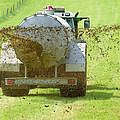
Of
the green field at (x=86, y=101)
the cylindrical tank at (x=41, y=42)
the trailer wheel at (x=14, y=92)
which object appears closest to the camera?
the green field at (x=86, y=101)

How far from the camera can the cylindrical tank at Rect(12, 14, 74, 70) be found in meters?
11.5

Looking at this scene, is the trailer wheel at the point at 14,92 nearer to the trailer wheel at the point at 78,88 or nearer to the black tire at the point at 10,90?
the black tire at the point at 10,90

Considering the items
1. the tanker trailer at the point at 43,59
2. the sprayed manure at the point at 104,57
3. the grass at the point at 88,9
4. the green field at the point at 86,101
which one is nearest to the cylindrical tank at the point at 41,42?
the tanker trailer at the point at 43,59

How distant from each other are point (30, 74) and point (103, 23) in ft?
112

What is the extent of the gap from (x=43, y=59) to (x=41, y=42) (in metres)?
0.52

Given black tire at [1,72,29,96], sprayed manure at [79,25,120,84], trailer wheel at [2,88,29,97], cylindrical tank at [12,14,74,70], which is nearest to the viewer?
cylindrical tank at [12,14,74,70]

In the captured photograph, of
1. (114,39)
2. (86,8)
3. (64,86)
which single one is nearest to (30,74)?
(64,86)

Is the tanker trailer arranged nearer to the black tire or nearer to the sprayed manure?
the black tire

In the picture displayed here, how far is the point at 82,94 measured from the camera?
1249cm

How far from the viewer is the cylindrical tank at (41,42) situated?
11516 millimetres

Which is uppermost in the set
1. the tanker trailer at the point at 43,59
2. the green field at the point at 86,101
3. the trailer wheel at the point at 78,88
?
the tanker trailer at the point at 43,59

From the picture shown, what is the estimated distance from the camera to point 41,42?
37.9 feet

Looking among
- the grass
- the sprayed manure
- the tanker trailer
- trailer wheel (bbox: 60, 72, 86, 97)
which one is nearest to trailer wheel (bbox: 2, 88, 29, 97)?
the tanker trailer

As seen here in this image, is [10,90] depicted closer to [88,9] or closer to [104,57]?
[104,57]
